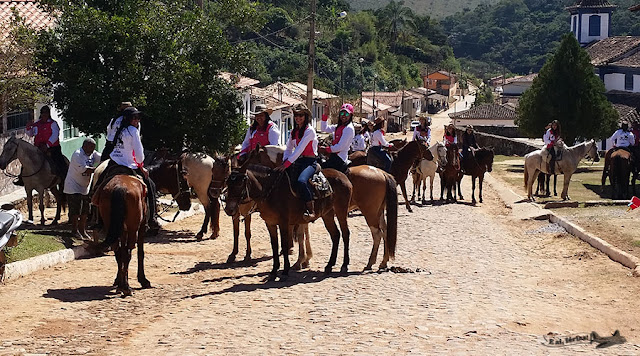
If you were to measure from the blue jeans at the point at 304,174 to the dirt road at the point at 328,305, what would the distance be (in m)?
1.29

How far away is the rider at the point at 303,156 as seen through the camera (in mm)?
13523

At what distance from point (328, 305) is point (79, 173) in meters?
7.69

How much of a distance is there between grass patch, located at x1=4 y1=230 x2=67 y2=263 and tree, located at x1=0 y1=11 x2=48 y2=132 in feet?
9.66

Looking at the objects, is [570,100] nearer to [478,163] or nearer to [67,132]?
[478,163]

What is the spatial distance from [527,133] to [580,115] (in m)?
3.22

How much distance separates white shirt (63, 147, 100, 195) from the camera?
17.5 metres

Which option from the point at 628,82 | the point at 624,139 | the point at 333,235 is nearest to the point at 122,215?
the point at 333,235

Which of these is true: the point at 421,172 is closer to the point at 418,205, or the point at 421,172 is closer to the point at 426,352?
the point at 418,205

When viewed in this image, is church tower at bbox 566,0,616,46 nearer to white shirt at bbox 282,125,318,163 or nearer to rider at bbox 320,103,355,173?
rider at bbox 320,103,355,173

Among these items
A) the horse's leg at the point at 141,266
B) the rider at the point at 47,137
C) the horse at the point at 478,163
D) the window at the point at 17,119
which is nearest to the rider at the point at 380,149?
the rider at the point at 47,137

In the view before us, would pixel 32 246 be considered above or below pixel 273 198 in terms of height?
below

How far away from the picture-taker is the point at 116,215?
12.5 meters

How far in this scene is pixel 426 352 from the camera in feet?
30.8

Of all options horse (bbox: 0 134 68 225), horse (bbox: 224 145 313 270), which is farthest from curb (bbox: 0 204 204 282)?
horse (bbox: 0 134 68 225)
